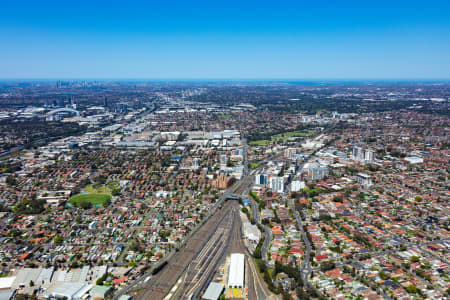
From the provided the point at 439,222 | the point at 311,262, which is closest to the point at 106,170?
the point at 311,262

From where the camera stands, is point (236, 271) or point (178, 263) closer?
point (236, 271)

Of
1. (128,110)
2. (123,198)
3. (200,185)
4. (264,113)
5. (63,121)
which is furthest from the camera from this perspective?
(128,110)

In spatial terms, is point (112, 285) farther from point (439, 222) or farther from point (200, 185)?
point (439, 222)

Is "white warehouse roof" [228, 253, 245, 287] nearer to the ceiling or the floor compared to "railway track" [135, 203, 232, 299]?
nearer to the ceiling

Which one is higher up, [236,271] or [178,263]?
[236,271]

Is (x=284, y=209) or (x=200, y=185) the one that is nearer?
(x=284, y=209)

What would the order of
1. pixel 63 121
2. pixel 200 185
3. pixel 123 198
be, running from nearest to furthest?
pixel 123 198
pixel 200 185
pixel 63 121

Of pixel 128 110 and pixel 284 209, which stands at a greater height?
pixel 128 110
